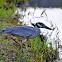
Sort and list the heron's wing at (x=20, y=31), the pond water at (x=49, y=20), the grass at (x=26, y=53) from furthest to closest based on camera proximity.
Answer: the pond water at (x=49, y=20) → the heron's wing at (x=20, y=31) → the grass at (x=26, y=53)

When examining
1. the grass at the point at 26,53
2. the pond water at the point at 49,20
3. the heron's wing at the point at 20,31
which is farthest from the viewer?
the pond water at the point at 49,20

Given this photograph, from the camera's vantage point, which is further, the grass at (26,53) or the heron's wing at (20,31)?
the heron's wing at (20,31)

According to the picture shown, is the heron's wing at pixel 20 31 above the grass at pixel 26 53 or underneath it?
above

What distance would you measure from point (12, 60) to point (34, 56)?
46cm

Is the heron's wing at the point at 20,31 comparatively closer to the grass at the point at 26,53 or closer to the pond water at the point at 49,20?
the grass at the point at 26,53

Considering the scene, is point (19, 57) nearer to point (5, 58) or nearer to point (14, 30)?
point (5, 58)

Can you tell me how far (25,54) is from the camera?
9.41 ft

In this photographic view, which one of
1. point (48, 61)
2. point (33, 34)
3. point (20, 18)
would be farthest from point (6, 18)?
point (48, 61)

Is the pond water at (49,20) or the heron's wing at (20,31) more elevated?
the heron's wing at (20,31)

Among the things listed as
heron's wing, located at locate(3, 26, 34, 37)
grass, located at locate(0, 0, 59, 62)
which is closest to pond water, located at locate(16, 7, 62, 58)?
grass, located at locate(0, 0, 59, 62)

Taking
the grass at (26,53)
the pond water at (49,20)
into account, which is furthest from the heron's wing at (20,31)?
the pond water at (49,20)

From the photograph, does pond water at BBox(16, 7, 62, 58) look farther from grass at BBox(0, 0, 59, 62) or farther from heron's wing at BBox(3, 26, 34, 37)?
heron's wing at BBox(3, 26, 34, 37)

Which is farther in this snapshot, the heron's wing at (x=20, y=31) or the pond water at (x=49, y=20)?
the pond water at (x=49, y=20)

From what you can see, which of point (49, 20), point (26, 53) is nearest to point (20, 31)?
point (26, 53)
